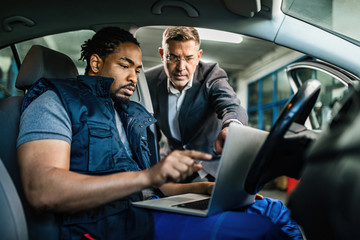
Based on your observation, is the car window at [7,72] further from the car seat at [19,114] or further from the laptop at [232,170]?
the laptop at [232,170]

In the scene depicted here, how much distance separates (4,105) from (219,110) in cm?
113

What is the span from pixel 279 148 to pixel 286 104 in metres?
0.12

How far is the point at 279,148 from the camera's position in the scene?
809mm

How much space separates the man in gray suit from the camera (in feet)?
6.14


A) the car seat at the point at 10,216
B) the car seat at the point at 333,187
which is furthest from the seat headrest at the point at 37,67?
the car seat at the point at 333,187

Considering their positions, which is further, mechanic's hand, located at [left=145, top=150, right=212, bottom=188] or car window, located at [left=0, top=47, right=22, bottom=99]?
car window, located at [left=0, top=47, right=22, bottom=99]

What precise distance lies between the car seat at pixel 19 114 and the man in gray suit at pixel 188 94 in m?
0.73

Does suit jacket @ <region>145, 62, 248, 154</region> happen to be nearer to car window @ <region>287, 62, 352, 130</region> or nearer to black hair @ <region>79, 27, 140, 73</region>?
car window @ <region>287, 62, 352, 130</region>

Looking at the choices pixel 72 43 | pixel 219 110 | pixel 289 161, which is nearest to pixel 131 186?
pixel 289 161

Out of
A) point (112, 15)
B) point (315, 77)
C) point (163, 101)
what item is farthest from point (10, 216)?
point (315, 77)

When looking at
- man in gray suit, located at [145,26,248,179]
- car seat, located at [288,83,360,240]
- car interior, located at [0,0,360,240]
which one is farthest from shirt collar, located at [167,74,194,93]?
car seat, located at [288,83,360,240]

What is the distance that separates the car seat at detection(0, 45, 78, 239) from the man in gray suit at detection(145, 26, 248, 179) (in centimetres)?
73

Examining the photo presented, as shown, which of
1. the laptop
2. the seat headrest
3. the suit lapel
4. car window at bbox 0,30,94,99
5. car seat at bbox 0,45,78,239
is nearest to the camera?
the laptop

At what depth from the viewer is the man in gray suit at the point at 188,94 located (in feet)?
6.14
